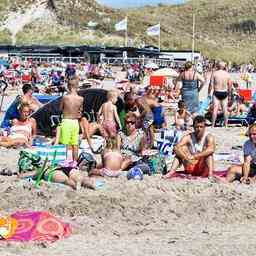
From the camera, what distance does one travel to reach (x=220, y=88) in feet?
40.3

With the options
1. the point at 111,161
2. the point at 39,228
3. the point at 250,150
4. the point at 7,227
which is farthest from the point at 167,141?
the point at 7,227

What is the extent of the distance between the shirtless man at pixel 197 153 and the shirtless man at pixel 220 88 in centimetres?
459

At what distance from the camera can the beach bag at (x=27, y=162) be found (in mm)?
7504

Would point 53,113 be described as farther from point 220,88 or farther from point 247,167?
point 247,167

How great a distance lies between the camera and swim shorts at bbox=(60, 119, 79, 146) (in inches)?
343

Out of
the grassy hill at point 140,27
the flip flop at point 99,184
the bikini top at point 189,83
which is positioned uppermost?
the grassy hill at point 140,27

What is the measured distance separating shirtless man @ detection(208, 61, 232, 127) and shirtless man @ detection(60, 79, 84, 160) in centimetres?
362

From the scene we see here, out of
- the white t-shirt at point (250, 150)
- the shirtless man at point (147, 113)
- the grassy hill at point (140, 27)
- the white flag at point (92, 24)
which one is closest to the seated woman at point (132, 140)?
the shirtless man at point (147, 113)

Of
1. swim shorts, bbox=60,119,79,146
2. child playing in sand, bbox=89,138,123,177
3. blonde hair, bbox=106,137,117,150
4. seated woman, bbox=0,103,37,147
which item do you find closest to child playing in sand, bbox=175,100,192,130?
seated woman, bbox=0,103,37,147

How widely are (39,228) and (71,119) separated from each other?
11.2 ft

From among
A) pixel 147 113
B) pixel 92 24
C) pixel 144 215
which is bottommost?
pixel 144 215

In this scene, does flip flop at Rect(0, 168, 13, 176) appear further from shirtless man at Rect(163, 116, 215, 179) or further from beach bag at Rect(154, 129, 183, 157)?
beach bag at Rect(154, 129, 183, 157)

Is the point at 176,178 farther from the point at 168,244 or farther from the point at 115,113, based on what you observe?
the point at 115,113

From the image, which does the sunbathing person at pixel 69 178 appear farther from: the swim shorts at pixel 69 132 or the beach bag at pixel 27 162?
the swim shorts at pixel 69 132
